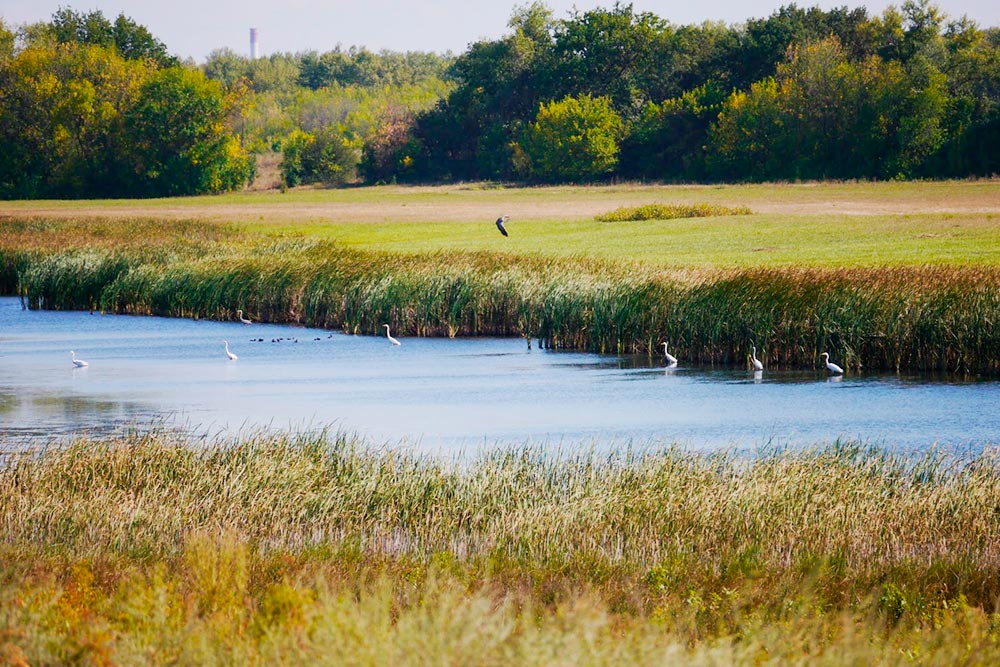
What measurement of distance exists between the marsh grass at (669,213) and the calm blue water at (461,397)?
32484 millimetres

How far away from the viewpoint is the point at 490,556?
11.2 meters

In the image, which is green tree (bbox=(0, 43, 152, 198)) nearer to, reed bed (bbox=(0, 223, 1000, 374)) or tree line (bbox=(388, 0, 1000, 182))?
tree line (bbox=(388, 0, 1000, 182))

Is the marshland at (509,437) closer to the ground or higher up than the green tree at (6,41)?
closer to the ground

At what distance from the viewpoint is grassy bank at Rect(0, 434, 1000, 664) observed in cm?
690

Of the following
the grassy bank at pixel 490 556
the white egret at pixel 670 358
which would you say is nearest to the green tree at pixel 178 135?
the white egret at pixel 670 358

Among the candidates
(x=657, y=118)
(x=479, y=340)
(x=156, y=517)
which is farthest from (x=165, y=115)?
(x=156, y=517)

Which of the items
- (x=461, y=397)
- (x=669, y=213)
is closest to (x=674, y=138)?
(x=669, y=213)

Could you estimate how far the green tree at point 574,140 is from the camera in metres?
105

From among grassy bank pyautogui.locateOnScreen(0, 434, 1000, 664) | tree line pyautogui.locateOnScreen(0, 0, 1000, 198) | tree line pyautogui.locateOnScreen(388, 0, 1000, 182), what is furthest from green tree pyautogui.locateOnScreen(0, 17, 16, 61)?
grassy bank pyautogui.locateOnScreen(0, 434, 1000, 664)

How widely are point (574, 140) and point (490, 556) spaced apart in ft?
312

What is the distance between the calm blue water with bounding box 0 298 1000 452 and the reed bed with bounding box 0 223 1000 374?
0.84 meters

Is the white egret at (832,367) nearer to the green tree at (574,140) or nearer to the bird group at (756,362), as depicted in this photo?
the bird group at (756,362)

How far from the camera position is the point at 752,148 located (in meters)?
95.8

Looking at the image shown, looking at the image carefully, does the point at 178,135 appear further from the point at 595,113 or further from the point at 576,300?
the point at 576,300
